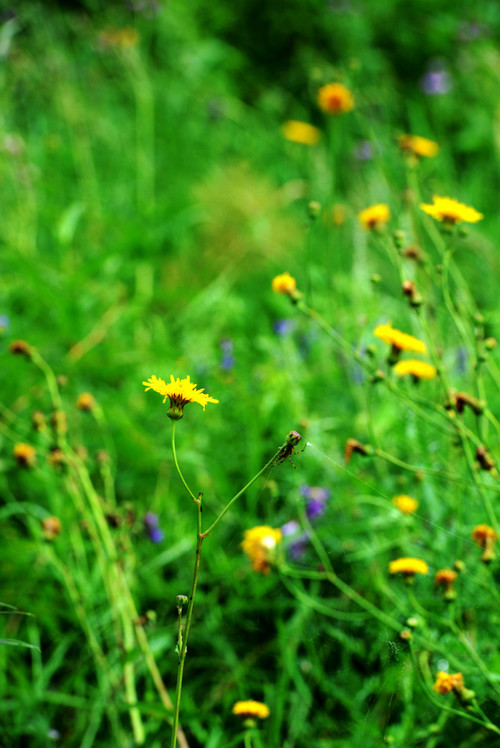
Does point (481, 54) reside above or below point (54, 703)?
above

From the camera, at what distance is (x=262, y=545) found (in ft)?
3.62

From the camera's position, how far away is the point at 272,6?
4.28 metres

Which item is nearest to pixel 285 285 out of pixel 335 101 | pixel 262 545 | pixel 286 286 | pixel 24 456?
pixel 286 286

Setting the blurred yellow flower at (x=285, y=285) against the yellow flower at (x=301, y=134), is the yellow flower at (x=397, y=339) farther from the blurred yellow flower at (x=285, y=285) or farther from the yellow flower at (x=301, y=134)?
the yellow flower at (x=301, y=134)

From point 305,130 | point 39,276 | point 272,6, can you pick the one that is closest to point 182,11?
point 272,6

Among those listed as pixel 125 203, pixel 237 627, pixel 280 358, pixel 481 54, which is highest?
pixel 481 54

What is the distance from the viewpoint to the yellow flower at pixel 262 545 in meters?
1.08

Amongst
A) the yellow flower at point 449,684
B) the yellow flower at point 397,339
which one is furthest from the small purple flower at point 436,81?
the yellow flower at point 449,684

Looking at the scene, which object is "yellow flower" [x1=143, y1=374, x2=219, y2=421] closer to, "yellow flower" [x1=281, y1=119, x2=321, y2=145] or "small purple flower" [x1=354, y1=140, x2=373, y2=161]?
"yellow flower" [x1=281, y1=119, x2=321, y2=145]

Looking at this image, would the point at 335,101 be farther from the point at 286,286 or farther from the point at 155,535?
the point at 155,535

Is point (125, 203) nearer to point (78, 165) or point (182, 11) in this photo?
point (78, 165)

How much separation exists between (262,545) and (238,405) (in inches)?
27.6

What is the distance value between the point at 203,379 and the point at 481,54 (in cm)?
233

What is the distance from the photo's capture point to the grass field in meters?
1.09
